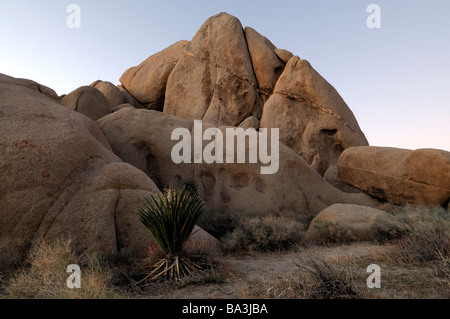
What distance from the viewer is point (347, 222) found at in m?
8.85

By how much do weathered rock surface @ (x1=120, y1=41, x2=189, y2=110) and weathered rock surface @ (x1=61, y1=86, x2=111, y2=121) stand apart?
7.30 meters

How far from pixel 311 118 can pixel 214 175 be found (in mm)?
8939

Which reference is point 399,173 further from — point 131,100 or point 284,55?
point 131,100

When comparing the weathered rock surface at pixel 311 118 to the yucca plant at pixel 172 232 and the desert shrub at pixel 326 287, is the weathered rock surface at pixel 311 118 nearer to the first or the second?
the yucca plant at pixel 172 232

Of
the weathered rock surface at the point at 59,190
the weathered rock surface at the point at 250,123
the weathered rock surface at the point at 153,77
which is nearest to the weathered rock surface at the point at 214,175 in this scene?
the weathered rock surface at the point at 59,190

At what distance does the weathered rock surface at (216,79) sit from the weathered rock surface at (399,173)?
363 inches

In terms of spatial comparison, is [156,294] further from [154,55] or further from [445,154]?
[154,55]

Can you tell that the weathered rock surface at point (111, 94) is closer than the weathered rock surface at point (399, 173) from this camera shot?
No

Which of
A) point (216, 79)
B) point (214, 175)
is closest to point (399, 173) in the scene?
point (214, 175)

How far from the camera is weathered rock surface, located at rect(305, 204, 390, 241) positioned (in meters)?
→ 8.25

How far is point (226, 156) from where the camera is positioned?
38.3 feet

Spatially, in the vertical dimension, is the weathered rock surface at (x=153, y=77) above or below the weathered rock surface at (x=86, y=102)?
above

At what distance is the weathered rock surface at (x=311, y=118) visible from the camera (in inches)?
683

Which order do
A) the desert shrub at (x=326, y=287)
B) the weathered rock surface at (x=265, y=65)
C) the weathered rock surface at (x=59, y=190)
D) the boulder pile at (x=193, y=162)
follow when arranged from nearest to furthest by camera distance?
the desert shrub at (x=326, y=287) → the weathered rock surface at (x=59, y=190) → the boulder pile at (x=193, y=162) → the weathered rock surface at (x=265, y=65)
